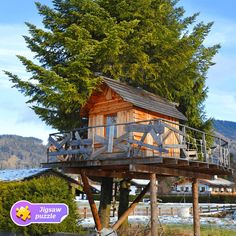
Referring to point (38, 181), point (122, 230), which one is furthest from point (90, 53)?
point (122, 230)

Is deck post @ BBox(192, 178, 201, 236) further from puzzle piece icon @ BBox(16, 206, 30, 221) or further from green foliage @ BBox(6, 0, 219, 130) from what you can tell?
puzzle piece icon @ BBox(16, 206, 30, 221)

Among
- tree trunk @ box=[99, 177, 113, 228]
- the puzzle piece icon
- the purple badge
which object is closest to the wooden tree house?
tree trunk @ box=[99, 177, 113, 228]

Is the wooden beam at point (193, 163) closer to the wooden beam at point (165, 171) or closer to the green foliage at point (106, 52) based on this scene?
the wooden beam at point (165, 171)

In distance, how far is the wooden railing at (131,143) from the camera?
14680mm

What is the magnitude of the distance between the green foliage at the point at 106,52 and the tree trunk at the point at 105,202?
3.56m

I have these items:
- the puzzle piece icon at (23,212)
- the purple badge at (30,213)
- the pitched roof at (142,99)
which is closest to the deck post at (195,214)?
the pitched roof at (142,99)

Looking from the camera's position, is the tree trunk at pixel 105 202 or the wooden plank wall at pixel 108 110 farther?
the tree trunk at pixel 105 202

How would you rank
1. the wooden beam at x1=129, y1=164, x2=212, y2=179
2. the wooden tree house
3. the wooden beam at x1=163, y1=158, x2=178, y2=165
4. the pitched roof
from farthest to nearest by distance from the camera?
the pitched roof < the wooden tree house < the wooden beam at x1=129, y1=164, x2=212, y2=179 < the wooden beam at x1=163, y1=158, x2=178, y2=165

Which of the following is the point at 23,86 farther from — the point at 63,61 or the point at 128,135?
the point at 128,135

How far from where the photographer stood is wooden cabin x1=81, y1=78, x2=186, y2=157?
17594mm

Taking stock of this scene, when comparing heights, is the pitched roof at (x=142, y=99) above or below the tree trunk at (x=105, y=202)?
above

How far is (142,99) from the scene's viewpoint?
18.5 m

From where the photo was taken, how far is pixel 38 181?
52.5 feet

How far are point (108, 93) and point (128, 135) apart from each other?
13.0 feet
